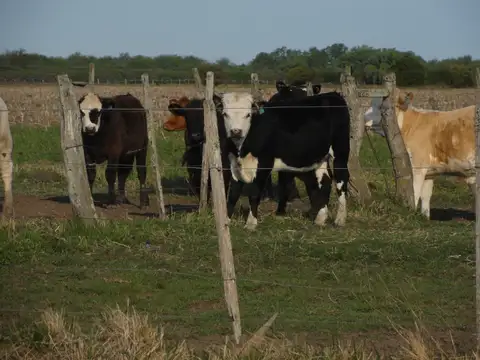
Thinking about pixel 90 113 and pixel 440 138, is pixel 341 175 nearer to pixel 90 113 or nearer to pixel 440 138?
pixel 440 138

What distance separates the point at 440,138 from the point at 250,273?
19.3ft

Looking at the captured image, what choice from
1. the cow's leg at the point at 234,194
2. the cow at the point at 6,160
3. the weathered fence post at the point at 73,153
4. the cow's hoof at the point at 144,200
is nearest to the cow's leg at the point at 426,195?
the cow's leg at the point at 234,194

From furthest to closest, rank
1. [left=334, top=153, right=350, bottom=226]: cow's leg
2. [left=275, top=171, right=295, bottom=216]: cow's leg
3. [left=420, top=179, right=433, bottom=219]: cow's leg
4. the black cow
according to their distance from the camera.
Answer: [left=420, top=179, right=433, bottom=219]: cow's leg
[left=275, top=171, right=295, bottom=216]: cow's leg
the black cow
[left=334, top=153, right=350, bottom=226]: cow's leg

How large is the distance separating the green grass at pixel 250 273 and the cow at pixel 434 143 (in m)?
1.72

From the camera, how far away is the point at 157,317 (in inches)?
327

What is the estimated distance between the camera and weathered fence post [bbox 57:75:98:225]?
11484 mm

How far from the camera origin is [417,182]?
15156 mm

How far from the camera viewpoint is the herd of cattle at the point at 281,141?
13547 millimetres

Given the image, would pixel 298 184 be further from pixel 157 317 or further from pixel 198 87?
pixel 157 317

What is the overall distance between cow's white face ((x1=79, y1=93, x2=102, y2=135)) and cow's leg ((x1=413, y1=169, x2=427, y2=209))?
487 cm

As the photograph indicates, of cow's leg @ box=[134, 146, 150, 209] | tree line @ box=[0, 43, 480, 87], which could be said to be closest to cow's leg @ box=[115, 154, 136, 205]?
cow's leg @ box=[134, 146, 150, 209]

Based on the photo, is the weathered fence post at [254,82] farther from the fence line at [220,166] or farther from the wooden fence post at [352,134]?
the wooden fence post at [352,134]

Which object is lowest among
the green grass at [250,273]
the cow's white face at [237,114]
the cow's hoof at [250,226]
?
the cow's hoof at [250,226]

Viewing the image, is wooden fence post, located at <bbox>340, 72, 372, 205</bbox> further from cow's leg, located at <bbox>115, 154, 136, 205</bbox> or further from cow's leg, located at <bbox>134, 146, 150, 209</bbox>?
cow's leg, located at <bbox>115, 154, 136, 205</bbox>
